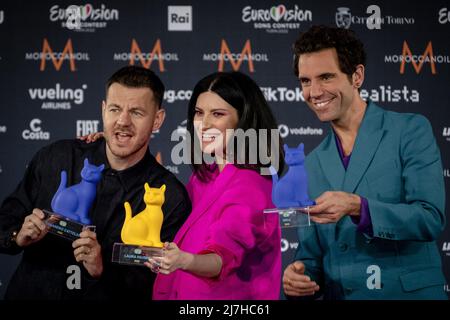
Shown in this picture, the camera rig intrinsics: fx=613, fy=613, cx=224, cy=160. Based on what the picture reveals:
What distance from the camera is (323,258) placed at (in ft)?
7.41

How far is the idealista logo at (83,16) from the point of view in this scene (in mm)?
3672

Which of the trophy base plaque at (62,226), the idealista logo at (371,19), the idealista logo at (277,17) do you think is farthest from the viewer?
the idealista logo at (277,17)

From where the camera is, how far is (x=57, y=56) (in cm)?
369

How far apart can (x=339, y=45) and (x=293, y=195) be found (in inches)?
25.5

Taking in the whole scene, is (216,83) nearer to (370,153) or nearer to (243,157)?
(243,157)

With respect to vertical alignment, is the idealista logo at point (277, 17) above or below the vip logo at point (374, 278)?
above

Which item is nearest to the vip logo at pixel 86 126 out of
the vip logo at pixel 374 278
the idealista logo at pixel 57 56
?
the idealista logo at pixel 57 56

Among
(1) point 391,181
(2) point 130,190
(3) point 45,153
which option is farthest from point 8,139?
(1) point 391,181

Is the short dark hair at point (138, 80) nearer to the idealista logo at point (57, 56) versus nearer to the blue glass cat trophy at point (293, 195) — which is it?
the blue glass cat trophy at point (293, 195)

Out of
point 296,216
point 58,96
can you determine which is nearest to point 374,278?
point 296,216

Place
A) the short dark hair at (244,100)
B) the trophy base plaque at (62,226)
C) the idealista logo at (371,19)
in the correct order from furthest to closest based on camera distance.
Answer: the idealista logo at (371,19)
the short dark hair at (244,100)
the trophy base plaque at (62,226)

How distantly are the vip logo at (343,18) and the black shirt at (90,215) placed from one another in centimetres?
173

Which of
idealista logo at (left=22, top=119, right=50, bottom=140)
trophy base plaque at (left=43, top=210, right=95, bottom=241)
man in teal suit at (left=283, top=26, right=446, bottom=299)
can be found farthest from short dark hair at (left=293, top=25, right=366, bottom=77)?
idealista logo at (left=22, top=119, right=50, bottom=140)

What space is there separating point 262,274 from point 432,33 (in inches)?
82.4
